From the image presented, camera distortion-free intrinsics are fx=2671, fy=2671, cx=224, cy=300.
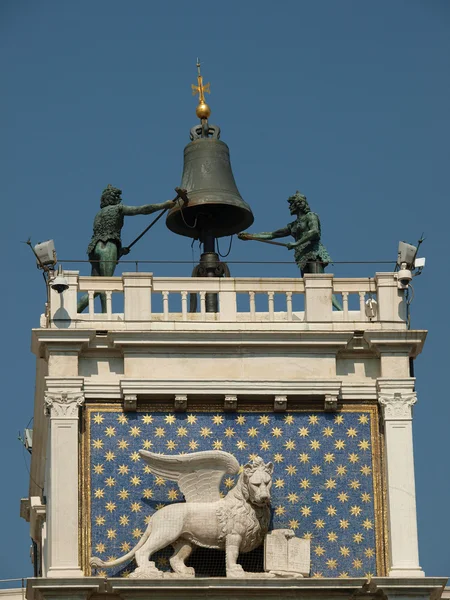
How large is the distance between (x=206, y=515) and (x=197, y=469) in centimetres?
72

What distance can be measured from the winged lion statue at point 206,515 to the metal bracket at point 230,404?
891mm

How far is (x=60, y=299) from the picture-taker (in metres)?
38.4

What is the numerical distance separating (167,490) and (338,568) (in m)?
2.64

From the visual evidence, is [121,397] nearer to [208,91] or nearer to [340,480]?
[340,480]

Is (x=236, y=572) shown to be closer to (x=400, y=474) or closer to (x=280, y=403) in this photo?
(x=280, y=403)

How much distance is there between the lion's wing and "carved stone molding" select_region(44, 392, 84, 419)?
45.0 inches

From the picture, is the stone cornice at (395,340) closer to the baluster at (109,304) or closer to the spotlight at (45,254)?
the baluster at (109,304)

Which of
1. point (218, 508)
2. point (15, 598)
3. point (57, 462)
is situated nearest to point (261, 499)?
point (218, 508)

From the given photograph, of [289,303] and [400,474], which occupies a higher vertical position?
[289,303]

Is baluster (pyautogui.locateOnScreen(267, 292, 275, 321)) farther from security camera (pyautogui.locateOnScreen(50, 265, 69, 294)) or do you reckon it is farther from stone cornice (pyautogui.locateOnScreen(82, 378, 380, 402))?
security camera (pyautogui.locateOnScreen(50, 265, 69, 294))

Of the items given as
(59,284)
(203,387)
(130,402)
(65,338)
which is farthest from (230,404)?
(59,284)

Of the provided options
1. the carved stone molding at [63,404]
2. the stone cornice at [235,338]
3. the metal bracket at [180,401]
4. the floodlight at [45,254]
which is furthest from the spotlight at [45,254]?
the metal bracket at [180,401]

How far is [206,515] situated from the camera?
37.2 metres

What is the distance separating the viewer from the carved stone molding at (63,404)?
37750mm
